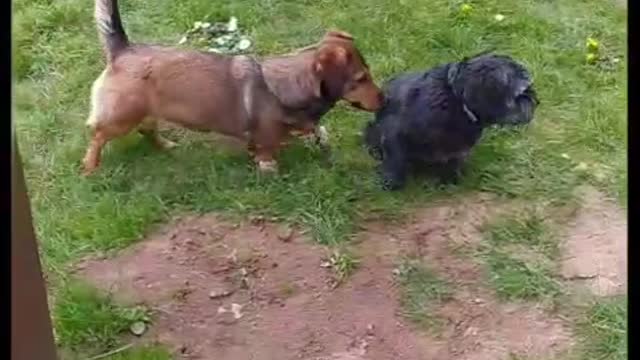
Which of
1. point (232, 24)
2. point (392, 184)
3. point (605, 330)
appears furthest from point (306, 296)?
point (232, 24)

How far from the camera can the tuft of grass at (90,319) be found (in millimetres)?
2869

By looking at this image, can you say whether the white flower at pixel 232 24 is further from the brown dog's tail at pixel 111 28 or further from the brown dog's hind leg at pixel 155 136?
the brown dog's tail at pixel 111 28

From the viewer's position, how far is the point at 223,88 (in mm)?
3373

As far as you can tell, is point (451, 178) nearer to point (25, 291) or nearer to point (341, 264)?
point (341, 264)

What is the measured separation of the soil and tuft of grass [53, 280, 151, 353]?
6 cm

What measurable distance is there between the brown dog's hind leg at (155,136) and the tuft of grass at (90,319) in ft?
2.18

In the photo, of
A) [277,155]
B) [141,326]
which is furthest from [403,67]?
[141,326]

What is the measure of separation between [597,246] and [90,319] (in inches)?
52.4

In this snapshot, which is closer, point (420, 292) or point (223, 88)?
Result: point (420, 292)

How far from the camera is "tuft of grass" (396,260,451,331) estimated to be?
2963 mm

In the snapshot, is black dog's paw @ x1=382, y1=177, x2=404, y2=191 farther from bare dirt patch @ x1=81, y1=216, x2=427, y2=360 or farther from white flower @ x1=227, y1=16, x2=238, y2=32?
white flower @ x1=227, y1=16, x2=238, y2=32

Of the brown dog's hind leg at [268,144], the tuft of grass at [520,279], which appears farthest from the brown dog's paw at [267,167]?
the tuft of grass at [520,279]

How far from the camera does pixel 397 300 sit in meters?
3.03
